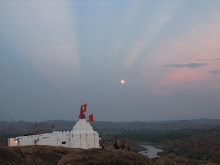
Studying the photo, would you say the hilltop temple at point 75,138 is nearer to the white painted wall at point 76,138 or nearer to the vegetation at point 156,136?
the white painted wall at point 76,138

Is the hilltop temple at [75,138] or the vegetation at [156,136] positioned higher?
the hilltop temple at [75,138]

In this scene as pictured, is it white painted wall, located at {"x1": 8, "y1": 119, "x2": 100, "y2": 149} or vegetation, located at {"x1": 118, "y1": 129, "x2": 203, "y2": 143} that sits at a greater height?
white painted wall, located at {"x1": 8, "y1": 119, "x2": 100, "y2": 149}

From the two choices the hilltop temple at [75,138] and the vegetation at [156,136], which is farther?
the vegetation at [156,136]

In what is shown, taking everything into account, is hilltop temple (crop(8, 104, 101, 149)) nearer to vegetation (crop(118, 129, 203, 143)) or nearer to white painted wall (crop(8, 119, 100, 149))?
white painted wall (crop(8, 119, 100, 149))

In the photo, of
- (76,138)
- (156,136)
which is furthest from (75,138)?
(156,136)

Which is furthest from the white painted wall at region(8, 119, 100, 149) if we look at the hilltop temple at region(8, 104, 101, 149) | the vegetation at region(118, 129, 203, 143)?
the vegetation at region(118, 129, 203, 143)

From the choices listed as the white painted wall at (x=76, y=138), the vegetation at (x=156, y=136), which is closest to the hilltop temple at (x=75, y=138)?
the white painted wall at (x=76, y=138)

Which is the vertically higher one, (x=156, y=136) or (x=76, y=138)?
(x=76, y=138)

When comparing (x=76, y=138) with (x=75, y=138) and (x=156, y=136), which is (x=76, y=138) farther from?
(x=156, y=136)

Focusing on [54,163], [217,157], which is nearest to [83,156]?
[217,157]

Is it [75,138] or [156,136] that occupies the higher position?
[75,138]

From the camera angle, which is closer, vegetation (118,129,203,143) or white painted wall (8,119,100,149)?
white painted wall (8,119,100,149)

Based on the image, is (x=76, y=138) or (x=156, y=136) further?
(x=156, y=136)

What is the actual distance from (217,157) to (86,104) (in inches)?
914
